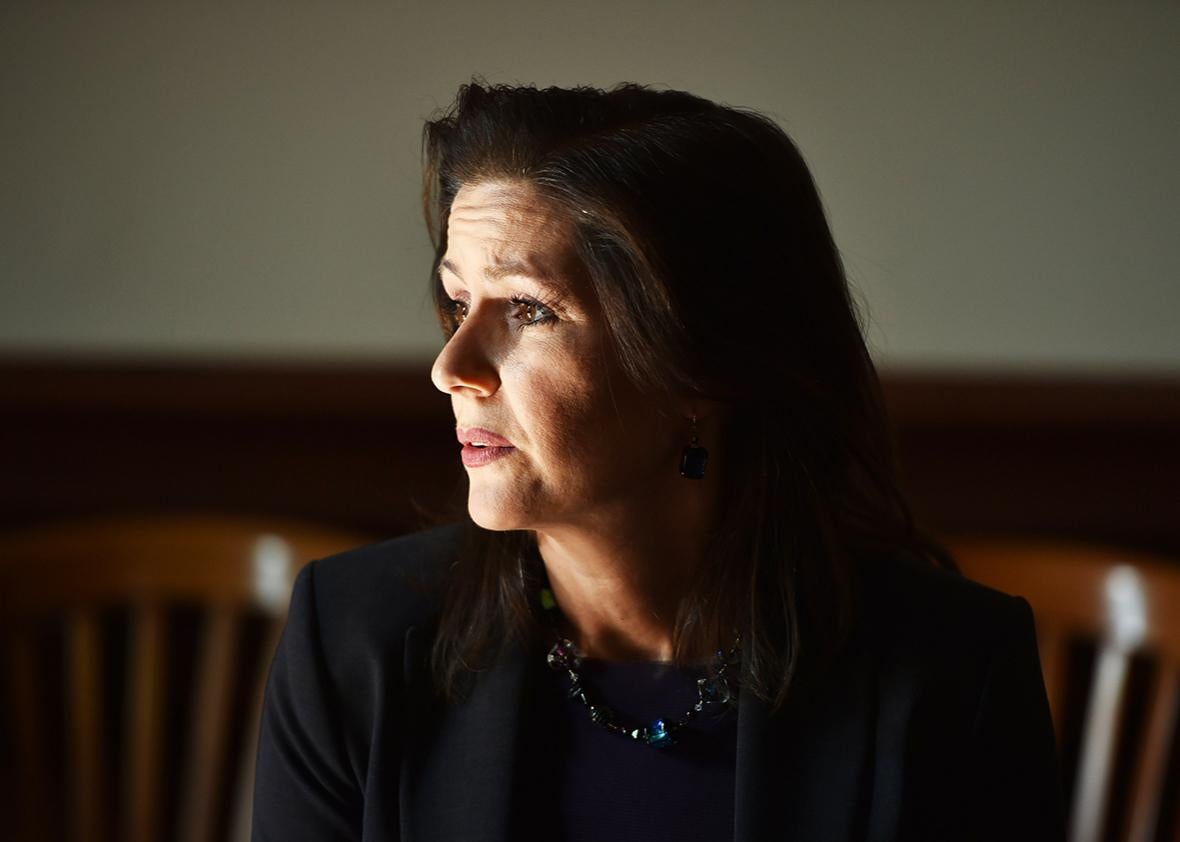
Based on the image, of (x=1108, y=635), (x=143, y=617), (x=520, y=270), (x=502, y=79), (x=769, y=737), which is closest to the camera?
(x=520, y=270)

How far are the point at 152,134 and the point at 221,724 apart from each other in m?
0.93

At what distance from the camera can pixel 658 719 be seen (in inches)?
43.7

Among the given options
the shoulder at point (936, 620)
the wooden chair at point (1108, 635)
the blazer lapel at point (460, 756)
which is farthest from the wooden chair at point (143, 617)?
the wooden chair at point (1108, 635)

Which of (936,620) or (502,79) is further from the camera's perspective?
(502,79)

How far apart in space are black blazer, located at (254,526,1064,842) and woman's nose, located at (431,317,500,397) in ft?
0.89

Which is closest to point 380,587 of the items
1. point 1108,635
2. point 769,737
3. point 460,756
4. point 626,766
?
point 460,756

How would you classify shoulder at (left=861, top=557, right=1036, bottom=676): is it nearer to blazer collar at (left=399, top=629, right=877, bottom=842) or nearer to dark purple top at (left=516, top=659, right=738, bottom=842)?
blazer collar at (left=399, top=629, right=877, bottom=842)

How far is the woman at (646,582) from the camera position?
3.21 feet

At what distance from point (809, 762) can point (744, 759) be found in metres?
0.06

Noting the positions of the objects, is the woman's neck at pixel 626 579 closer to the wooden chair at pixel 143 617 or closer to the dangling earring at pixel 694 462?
the dangling earring at pixel 694 462

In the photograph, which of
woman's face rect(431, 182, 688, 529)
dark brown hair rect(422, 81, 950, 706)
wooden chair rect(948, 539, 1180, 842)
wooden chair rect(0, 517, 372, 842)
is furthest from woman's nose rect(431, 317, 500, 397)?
wooden chair rect(948, 539, 1180, 842)

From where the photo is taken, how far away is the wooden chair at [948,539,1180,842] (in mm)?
1436

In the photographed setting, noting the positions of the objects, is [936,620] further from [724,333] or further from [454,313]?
[454,313]

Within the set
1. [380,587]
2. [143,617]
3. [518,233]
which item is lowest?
[143,617]
